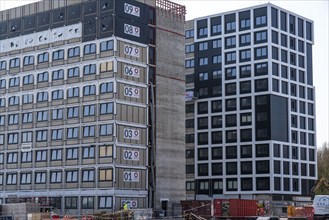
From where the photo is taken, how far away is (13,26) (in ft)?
358

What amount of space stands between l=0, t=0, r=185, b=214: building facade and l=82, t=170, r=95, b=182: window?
0.46 ft

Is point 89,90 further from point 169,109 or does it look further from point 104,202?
point 104,202

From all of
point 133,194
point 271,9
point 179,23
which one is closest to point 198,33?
point 271,9

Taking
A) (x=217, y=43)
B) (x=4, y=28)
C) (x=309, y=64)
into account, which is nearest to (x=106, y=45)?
(x=4, y=28)

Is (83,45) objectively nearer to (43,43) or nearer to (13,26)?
(43,43)

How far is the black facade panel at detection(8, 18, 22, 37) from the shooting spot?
107938 millimetres

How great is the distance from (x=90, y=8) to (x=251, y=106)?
45141 millimetres

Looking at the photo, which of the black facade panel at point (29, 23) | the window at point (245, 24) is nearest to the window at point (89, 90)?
the black facade panel at point (29, 23)

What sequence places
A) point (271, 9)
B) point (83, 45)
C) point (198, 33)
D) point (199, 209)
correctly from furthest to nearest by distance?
point (198, 33), point (271, 9), point (83, 45), point (199, 209)

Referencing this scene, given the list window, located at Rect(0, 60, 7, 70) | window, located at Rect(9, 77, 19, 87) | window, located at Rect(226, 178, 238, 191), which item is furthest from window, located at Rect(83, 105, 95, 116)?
window, located at Rect(226, 178, 238, 191)

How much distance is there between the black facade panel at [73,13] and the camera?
3944 inches

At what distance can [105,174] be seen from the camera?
93.0 m

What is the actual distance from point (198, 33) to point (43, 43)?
155ft

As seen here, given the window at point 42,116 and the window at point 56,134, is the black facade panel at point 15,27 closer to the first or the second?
the window at point 42,116
